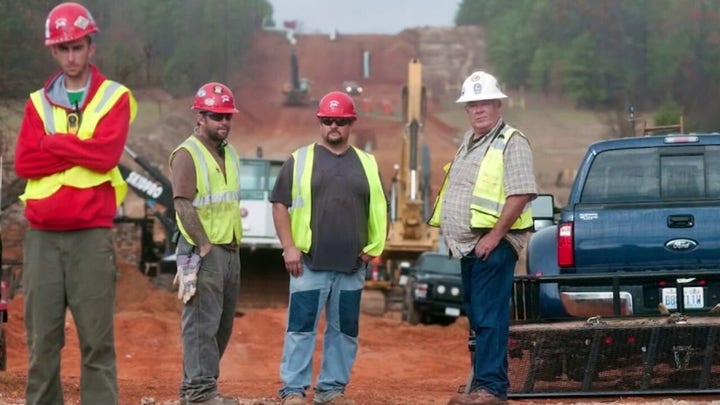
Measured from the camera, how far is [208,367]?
1038 cm

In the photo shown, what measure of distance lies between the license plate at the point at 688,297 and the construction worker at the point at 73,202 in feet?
15.8

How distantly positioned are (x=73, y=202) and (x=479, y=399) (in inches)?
125

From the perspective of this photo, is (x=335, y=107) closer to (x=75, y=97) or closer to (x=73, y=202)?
(x=75, y=97)

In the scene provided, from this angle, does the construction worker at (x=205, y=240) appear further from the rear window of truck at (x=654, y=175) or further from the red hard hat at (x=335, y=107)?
the rear window of truck at (x=654, y=175)

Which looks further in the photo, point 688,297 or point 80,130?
point 688,297

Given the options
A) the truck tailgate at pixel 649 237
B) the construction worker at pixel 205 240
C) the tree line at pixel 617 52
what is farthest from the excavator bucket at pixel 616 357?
the tree line at pixel 617 52

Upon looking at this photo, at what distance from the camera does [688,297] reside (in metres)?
11.6

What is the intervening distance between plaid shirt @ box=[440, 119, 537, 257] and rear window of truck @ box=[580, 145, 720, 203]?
7.07 ft

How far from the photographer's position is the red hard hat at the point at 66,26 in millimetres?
8242

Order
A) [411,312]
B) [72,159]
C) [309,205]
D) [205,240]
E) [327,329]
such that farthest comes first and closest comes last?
[411,312]
[327,329]
[309,205]
[205,240]
[72,159]

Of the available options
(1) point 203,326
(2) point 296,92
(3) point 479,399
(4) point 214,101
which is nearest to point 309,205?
(4) point 214,101

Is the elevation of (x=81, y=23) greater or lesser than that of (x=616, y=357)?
greater

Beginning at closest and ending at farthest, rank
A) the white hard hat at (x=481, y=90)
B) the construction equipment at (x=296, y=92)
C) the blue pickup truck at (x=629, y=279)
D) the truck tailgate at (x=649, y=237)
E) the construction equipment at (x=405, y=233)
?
the white hard hat at (x=481, y=90) < the blue pickup truck at (x=629, y=279) < the truck tailgate at (x=649, y=237) < the construction equipment at (x=405, y=233) < the construction equipment at (x=296, y=92)

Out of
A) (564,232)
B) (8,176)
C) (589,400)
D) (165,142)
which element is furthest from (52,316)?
(165,142)
